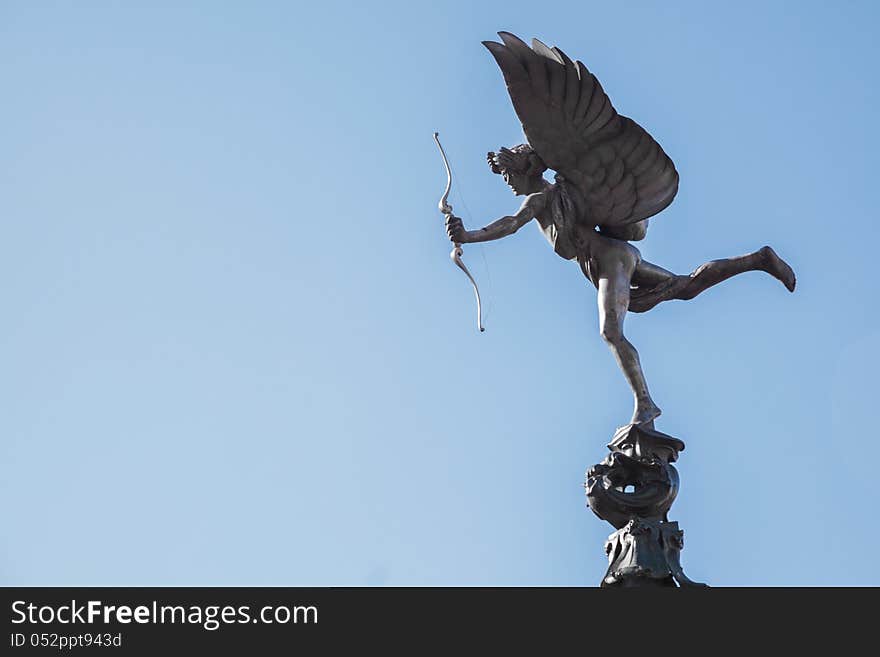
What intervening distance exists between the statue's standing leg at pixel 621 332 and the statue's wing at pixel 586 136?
587 mm

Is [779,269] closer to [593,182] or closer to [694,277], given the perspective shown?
[694,277]

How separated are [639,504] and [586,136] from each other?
3.25 metres

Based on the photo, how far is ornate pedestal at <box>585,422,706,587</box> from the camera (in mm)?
16031

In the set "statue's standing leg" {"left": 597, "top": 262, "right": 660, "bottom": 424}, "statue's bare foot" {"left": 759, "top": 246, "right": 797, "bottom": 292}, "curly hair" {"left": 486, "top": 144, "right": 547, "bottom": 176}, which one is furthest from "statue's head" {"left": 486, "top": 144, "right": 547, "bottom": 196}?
"statue's bare foot" {"left": 759, "top": 246, "right": 797, "bottom": 292}

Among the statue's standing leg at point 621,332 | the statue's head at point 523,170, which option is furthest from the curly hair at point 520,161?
the statue's standing leg at point 621,332

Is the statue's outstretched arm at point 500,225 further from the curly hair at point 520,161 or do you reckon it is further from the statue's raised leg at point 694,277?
the statue's raised leg at point 694,277

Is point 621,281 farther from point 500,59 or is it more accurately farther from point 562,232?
point 500,59

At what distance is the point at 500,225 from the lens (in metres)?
17.1

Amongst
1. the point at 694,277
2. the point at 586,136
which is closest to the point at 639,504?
the point at 694,277

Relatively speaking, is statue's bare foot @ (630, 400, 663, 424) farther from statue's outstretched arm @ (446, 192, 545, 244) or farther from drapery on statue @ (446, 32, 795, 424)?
statue's outstretched arm @ (446, 192, 545, 244)
